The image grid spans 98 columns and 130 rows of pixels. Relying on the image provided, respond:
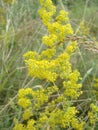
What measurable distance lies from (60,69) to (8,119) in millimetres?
516

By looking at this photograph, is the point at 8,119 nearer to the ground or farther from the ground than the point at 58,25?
nearer to the ground

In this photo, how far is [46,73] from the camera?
1.32 m

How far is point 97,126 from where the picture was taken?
175cm

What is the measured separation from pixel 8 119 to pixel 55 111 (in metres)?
0.38

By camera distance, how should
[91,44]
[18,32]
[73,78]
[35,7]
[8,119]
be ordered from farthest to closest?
[35,7]
[18,32]
[8,119]
[91,44]
[73,78]

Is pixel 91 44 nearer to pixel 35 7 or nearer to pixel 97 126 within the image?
pixel 97 126

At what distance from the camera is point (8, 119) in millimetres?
1708

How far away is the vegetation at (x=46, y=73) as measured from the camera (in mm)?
1346

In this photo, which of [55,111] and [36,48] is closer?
[55,111]

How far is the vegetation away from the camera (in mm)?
1346

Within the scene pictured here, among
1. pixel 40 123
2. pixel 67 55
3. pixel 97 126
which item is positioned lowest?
pixel 97 126

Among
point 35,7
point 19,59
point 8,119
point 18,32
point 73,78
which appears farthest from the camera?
point 35,7

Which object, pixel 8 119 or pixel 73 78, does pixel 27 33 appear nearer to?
pixel 8 119

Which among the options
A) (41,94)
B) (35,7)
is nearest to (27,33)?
(35,7)
